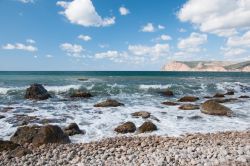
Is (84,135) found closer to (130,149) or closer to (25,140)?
(25,140)

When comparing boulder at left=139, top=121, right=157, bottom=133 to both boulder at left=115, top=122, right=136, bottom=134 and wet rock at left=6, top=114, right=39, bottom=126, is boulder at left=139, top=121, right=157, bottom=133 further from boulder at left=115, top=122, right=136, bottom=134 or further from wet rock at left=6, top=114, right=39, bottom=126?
wet rock at left=6, top=114, right=39, bottom=126

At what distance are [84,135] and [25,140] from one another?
2662mm

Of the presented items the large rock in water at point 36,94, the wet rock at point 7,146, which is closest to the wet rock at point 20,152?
the wet rock at point 7,146

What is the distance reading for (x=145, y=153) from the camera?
9.25 metres

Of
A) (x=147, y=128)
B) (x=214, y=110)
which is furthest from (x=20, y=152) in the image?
(x=214, y=110)

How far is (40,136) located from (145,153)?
4.46 metres

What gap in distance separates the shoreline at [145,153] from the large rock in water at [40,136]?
0.44 m

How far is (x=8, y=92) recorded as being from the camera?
33.2 m

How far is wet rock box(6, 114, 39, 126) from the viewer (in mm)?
15402

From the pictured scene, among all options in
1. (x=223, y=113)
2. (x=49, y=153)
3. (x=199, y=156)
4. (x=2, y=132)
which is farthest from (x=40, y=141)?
(x=223, y=113)

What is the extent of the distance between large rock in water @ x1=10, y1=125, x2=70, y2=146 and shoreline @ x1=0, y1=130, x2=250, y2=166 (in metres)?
0.44

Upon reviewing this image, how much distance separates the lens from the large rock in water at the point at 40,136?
437 inches

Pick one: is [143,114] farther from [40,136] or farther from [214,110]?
[40,136]

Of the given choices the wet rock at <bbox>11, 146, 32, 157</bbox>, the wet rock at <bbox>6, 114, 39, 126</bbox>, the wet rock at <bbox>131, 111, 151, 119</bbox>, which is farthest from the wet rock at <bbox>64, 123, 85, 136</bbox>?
the wet rock at <bbox>131, 111, 151, 119</bbox>
